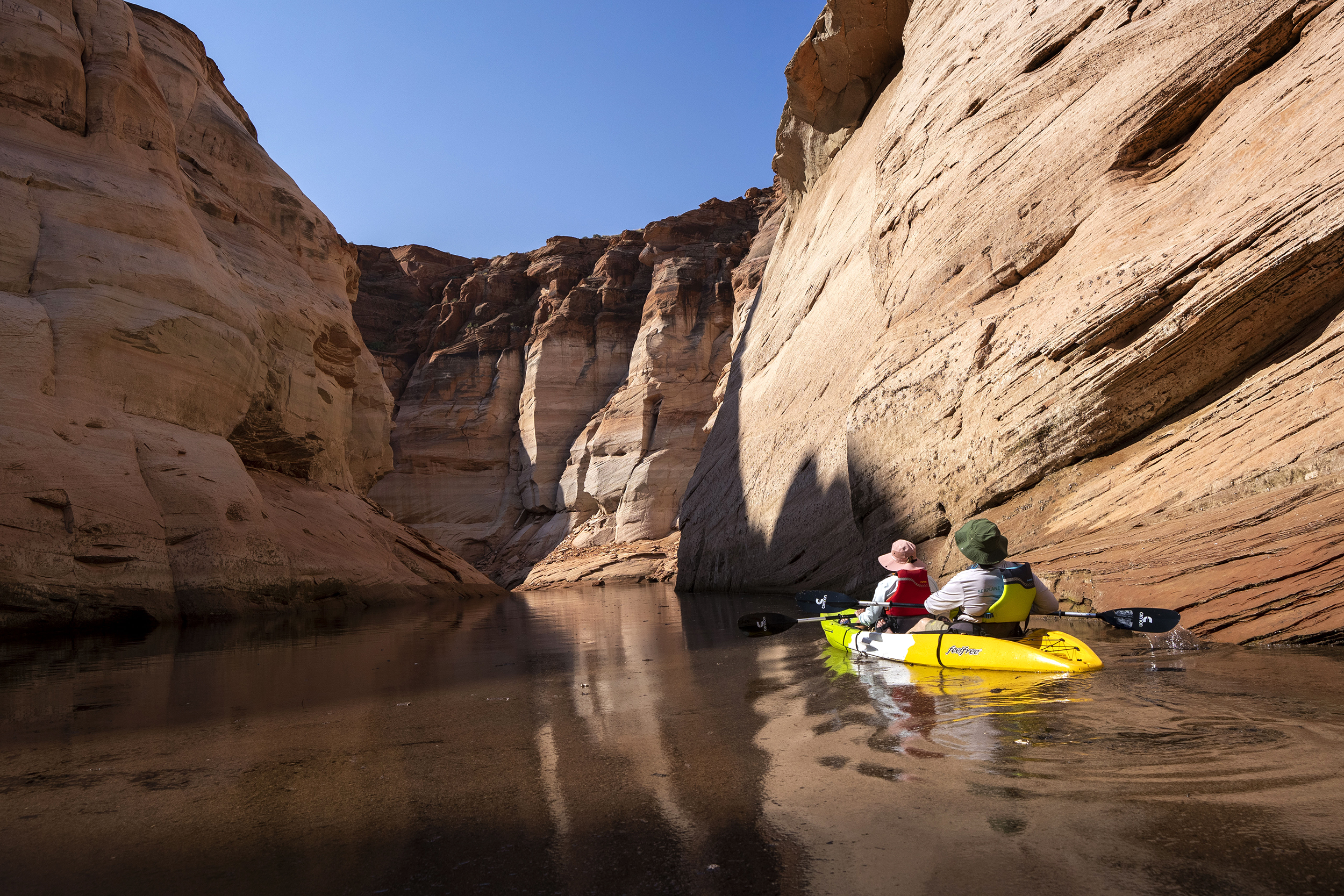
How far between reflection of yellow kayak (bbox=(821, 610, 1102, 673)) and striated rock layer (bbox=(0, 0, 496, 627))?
10.7 m

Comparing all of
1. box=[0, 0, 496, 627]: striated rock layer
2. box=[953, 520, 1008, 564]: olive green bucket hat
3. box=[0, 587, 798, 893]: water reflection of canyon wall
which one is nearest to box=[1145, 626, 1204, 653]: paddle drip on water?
box=[953, 520, 1008, 564]: olive green bucket hat

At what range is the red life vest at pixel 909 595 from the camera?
6168 mm

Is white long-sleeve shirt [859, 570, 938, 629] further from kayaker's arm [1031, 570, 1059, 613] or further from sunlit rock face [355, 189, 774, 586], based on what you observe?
sunlit rock face [355, 189, 774, 586]

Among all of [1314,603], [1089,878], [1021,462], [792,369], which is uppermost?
[792,369]

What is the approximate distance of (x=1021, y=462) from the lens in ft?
29.9

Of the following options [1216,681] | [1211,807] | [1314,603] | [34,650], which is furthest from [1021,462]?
[34,650]

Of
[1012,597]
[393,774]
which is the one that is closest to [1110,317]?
[1012,597]

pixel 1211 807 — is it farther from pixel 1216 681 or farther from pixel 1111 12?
pixel 1111 12

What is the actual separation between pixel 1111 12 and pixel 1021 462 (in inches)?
233

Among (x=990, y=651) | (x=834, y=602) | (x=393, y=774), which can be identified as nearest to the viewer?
(x=393, y=774)

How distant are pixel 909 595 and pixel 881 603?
232 millimetres

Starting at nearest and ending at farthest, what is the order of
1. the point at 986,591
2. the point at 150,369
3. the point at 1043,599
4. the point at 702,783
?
the point at 702,783
the point at 986,591
the point at 1043,599
the point at 150,369

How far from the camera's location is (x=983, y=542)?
203 inches

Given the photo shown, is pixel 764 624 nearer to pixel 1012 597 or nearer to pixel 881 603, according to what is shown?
pixel 881 603
